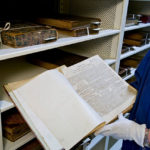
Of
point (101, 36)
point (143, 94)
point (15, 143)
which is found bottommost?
point (15, 143)

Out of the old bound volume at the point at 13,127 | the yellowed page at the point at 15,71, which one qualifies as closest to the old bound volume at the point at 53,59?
the yellowed page at the point at 15,71

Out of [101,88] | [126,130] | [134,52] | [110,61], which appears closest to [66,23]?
[101,88]

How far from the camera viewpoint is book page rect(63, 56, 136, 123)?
0.76 metres

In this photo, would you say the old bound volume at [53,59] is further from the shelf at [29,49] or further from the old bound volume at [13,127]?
the old bound volume at [13,127]

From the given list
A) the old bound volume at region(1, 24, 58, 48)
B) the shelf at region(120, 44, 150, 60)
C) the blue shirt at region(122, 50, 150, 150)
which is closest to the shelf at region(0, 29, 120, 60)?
the old bound volume at region(1, 24, 58, 48)

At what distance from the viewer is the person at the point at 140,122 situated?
0.80m

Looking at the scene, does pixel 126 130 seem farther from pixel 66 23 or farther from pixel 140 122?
pixel 66 23

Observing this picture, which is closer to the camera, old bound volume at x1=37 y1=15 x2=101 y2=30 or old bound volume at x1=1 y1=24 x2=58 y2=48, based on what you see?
old bound volume at x1=1 y1=24 x2=58 y2=48

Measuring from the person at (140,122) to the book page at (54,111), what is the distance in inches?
7.3

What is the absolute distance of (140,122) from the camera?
0.91m

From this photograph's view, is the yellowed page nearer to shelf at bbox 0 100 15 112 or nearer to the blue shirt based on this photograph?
shelf at bbox 0 100 15 112

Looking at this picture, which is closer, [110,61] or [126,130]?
[126,130]

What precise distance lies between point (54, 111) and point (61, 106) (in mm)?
29

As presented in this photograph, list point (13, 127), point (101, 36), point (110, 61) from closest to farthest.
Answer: point (13, 127)
point (101, 36)
point (110, 61)
